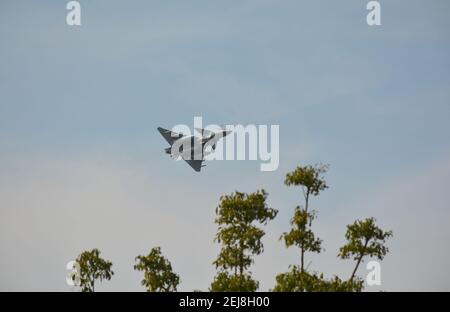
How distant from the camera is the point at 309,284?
107 ft

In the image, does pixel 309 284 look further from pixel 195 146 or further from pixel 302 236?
pixel 195 146

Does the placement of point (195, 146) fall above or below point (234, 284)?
above

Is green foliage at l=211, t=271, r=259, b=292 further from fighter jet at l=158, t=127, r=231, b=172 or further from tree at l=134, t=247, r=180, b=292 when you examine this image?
fighter jet at l=158, t=127, r=231, b=172

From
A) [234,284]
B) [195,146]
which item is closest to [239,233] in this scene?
[234,284]

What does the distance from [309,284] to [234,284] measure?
3683mm

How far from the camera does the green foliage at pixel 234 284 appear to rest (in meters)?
33.4

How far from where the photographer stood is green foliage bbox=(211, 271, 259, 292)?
3344cm

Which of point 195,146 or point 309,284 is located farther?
point 195,146

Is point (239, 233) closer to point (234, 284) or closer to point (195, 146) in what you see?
point (234, 284)

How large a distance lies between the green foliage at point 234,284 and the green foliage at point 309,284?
53.1 inches

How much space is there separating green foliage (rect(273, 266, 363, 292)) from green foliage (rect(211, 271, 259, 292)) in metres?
1.35

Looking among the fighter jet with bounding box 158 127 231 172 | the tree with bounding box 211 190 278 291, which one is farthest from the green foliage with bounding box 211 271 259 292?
the fighter jet with bounding box 158 127 231 172
